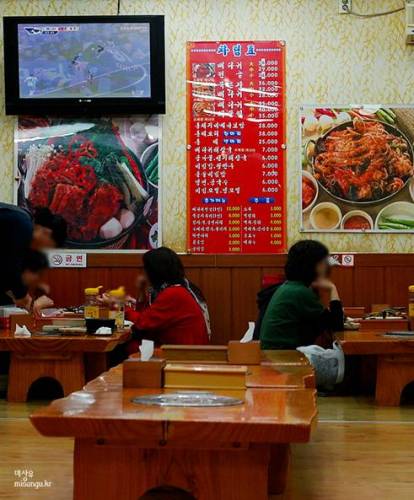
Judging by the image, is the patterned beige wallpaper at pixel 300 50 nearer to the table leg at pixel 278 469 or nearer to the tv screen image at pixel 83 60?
the tv screen image at pixel 83 60

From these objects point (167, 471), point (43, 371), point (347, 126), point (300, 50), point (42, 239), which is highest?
point (300, 50)

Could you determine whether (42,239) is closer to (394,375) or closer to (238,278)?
(394,375)

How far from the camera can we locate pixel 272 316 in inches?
171

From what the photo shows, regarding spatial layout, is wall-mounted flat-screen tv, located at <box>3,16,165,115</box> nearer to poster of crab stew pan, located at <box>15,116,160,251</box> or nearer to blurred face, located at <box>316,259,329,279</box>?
poster of crab stew pan, located at <box>15,116,160,251</box>

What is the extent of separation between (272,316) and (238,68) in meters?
2.33

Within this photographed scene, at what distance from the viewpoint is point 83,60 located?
577 centimetres

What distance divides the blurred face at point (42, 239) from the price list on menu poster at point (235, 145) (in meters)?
4.76

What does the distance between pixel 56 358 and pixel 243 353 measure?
1.73m

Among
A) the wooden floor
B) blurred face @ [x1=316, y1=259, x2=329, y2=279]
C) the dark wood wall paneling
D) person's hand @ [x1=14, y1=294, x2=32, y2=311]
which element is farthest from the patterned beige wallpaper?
person's hand @ [x1=14, y1=294, x2=32, y2=311]

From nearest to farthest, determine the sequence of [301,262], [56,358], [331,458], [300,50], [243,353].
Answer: [243,353] → [331,458] → [301,262] → [56,358] → [300,50]

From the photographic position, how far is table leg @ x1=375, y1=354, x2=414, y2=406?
4488 millimetres

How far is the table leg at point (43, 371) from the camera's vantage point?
4441mm

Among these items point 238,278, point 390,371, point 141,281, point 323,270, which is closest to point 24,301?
point 141,281

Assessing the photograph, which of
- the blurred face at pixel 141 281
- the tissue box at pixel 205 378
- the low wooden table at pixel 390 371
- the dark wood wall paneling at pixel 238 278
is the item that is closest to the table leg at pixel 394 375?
the low wooden table at pixel 390 371
